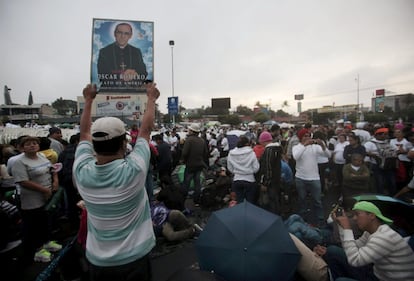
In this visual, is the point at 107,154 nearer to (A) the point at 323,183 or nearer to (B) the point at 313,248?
(B) the point at 313,248

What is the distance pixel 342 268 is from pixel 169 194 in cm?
306

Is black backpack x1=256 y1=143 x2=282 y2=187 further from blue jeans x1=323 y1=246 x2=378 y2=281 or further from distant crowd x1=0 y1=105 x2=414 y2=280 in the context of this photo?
blue jeans x1=323 y1=246 x2=378 y2=281

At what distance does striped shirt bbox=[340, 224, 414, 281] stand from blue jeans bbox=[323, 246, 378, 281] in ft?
1.08

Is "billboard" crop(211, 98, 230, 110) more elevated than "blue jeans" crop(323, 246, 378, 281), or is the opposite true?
"billboard" crop(211, 98, 230, 110)

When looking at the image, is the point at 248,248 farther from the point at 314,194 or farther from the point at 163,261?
the point at 314,194

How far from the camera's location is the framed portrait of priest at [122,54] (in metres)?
11.2

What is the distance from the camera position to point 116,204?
4.91ft

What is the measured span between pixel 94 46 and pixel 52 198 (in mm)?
8898

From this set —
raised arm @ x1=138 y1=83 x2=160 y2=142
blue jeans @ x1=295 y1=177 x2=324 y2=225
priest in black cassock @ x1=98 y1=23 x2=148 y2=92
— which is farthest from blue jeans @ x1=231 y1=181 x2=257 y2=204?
priest in black cassock @ x1=98 y1=23 x2=148 y2=92

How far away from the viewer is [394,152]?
5957mm

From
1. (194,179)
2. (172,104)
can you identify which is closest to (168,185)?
(194,179)

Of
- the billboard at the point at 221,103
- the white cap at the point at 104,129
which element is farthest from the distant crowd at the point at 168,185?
the billboard at the point at 221,103

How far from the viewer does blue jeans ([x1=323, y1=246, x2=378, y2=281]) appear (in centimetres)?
262

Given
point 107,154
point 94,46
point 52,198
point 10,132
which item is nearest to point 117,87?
point 94,46
